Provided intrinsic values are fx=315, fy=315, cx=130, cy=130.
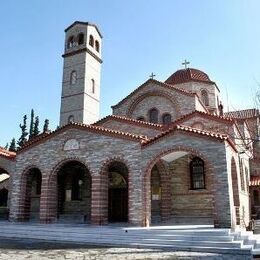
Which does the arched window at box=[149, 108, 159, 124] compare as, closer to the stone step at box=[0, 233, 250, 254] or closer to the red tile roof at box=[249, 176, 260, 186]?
the red tile roof at box=[249, 176, 260, 186]

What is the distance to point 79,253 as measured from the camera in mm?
10039

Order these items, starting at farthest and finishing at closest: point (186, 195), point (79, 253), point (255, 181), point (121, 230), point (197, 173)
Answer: point (255, 181) → point (197, 173) → point (186, 195) → point (121, 230) → point (79, 253)

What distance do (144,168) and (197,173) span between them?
424cm

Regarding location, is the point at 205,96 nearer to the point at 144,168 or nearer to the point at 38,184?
the point at 144,168

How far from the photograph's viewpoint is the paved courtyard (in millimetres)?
9336

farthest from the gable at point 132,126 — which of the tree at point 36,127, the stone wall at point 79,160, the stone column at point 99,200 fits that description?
the tree at point 36,127

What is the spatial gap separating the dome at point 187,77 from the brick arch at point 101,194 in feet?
41.1

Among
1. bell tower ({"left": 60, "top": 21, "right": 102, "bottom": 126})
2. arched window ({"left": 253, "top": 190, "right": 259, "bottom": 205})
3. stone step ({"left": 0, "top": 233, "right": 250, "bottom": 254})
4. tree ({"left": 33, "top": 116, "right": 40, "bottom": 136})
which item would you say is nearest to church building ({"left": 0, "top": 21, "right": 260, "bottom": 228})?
arched window ({"left": 253, "top": 190, "right": 259, "bottom": 205})

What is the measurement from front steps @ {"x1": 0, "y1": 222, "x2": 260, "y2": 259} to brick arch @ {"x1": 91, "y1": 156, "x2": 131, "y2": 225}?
3.01 feet

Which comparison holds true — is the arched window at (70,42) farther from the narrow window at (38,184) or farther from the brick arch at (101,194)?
the brick arch at (101,194)

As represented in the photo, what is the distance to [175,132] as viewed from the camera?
13.9m

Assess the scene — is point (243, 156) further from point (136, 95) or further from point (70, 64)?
point (70, 64)

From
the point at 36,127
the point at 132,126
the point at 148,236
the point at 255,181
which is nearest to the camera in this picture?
the point at 148,236

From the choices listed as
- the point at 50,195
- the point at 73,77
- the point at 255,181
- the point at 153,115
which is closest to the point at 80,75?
the point at 73,77
